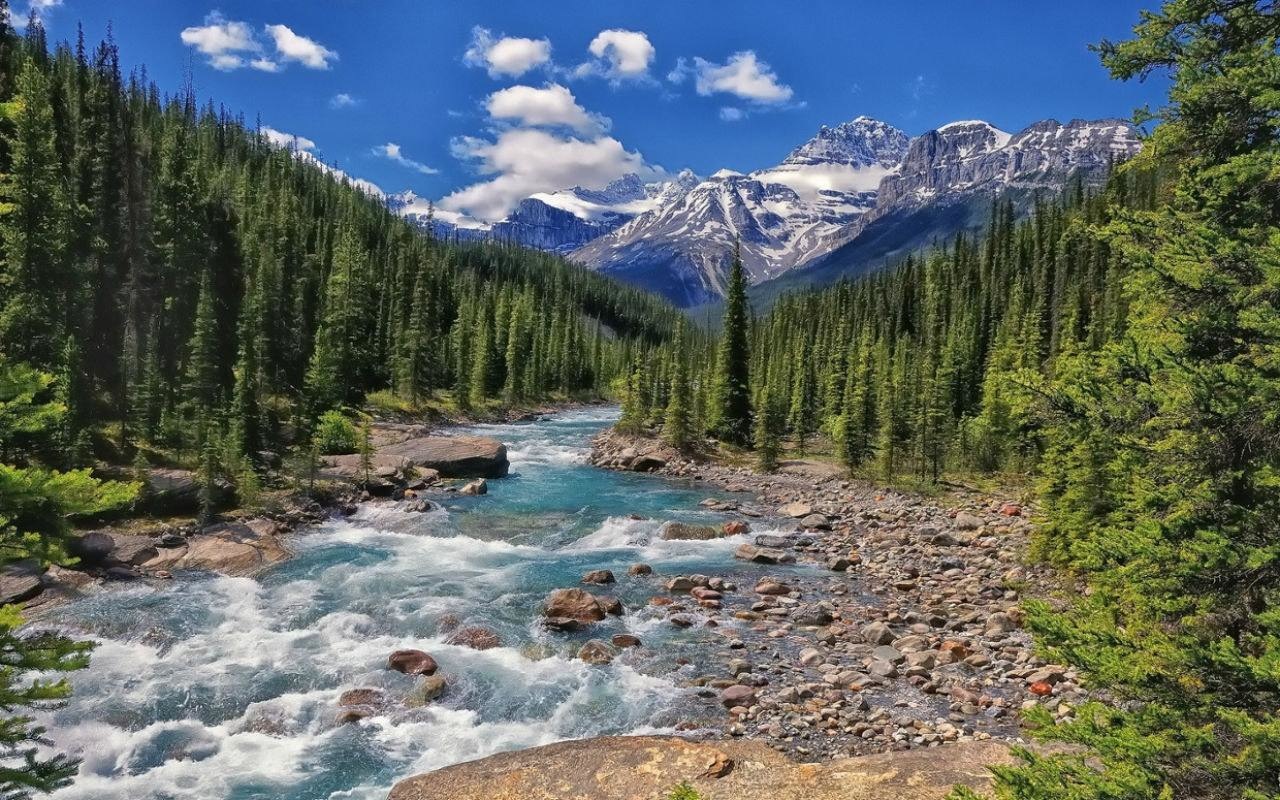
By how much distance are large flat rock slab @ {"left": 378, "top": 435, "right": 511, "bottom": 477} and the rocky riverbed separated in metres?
19.0

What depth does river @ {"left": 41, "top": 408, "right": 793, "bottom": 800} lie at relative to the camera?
1502 cm

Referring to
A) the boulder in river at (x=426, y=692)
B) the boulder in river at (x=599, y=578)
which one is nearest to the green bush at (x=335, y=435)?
the boulder in river at (x=599, y=578)

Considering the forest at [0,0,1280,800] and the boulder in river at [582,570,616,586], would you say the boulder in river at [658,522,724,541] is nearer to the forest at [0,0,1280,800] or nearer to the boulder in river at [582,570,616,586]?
the boulder in river at [582,570,616,586]

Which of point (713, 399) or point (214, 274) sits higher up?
point (214, 274)

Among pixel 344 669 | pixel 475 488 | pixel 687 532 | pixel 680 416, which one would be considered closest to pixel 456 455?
pixel 475 488

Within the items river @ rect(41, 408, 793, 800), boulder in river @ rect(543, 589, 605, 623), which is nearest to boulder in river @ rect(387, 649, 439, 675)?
river @ rect(41, 408, 793, 800)

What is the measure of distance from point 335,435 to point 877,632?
131ft

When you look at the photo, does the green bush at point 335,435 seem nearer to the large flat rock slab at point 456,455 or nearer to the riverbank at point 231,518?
the large flat rock slab at point 456,455

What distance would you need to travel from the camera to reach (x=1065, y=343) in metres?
54.2

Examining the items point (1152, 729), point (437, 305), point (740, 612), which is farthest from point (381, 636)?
point (437, 305)

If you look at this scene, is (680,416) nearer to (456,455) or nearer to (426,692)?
(456,455)

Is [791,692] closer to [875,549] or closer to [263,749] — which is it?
[263,749]

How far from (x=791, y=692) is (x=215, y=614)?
18012 millimetres

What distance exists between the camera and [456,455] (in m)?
48.7
